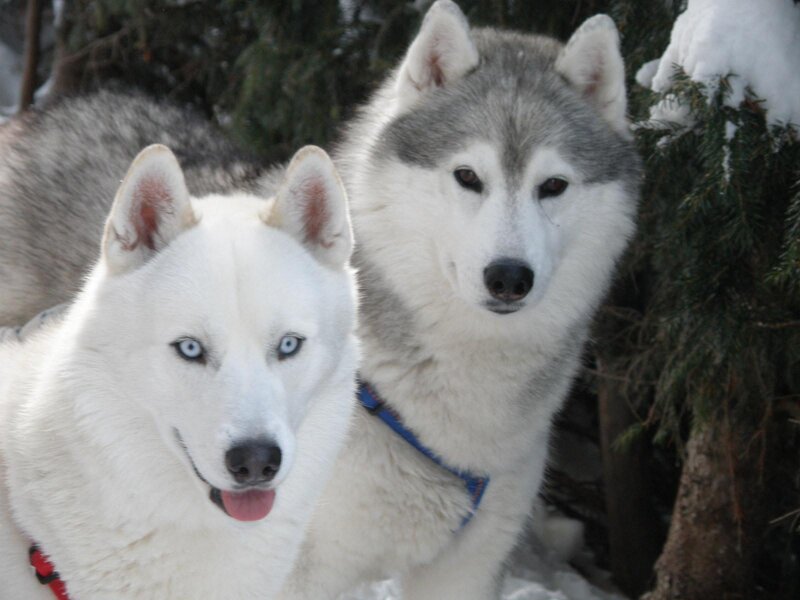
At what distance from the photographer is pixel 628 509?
20.5 feet

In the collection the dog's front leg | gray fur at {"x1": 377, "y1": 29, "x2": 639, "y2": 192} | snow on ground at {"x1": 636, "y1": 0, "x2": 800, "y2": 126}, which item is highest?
snow on ground at {"x1": 636, "y1": 0, "x2": 800, "y2": 126}

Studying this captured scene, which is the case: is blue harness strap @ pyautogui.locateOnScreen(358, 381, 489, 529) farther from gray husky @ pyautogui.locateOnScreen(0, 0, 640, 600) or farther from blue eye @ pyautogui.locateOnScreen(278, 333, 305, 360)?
blue eye @ pyautogui.locateOnScreen(278, 333, 305, 360)

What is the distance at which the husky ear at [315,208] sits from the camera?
103 inches

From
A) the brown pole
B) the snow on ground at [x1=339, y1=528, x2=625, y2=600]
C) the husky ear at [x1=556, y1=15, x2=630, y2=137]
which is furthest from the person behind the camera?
the brown pole

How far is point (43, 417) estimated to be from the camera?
2.52 meters

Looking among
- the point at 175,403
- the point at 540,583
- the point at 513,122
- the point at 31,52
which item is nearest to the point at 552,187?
the point at 513,122

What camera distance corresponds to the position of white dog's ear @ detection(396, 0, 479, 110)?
348 cm

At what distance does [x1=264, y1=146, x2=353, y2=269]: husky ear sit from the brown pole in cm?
529

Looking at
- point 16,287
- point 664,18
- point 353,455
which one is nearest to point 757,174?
point 664,18

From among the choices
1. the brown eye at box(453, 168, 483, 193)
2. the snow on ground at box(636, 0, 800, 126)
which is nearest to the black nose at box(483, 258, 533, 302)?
the brown eye at box(453, 168, 483, 193)

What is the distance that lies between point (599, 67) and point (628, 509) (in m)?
3.37

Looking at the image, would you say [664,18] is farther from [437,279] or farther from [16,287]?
[16,287]

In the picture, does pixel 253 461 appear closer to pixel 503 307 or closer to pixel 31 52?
pixel 503 307

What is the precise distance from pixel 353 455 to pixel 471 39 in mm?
1420
